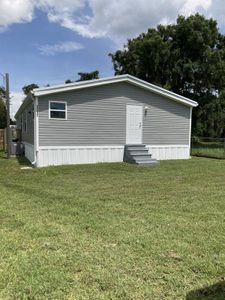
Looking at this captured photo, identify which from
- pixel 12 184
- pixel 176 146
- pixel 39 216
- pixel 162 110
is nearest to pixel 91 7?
pixel 162 110

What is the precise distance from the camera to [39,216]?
4.74 meters

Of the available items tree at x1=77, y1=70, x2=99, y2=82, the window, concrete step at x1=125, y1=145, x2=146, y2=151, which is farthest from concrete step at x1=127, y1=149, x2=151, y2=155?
tree at x1=77, y1=70, x2=99, y2=82

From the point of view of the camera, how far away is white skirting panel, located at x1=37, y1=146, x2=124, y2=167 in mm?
11273

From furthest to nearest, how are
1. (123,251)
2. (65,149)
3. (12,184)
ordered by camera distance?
(65,149)
(12,184)
(123,251)

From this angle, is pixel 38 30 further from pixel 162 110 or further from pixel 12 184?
pixel 12 184

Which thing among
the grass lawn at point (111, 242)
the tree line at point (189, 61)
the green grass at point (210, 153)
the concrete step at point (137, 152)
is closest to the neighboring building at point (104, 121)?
the concrete step at point (137, 152)

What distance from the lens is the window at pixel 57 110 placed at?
11.4m

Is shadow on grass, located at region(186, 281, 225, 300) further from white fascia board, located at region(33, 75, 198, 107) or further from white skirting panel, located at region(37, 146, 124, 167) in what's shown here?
white fascia board, located at region(33, 75, 198, 107)

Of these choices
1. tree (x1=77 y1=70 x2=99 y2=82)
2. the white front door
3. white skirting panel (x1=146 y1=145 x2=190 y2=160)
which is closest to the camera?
the white front door

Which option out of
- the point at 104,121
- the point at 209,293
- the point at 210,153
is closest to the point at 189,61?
the point at 210,153

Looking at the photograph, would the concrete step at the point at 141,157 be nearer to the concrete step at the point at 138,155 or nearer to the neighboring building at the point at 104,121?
the concrete step at the point at 138,155

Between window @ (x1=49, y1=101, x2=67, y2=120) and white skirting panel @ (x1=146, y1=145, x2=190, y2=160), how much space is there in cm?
389

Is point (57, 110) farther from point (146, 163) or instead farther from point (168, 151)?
point (168, 151)

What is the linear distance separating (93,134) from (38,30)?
6425 mm
